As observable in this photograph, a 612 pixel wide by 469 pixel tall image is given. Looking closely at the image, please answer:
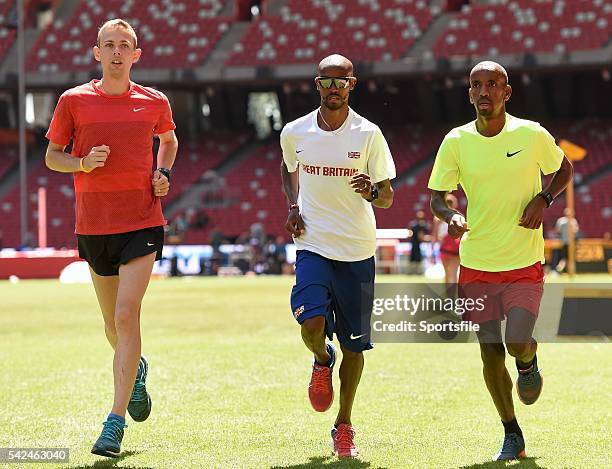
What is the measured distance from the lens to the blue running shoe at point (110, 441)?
608 cm

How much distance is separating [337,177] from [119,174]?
1.23 meters

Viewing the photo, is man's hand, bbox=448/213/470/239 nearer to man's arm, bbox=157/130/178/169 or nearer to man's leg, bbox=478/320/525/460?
man's leg, bbox=478/320/525/460

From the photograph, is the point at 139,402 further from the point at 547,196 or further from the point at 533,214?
the point at 547,196

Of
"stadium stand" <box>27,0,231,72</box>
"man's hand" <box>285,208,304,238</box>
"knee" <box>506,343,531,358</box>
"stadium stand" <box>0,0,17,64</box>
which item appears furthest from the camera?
"stadium stand" <box>0,0,17,64</box>

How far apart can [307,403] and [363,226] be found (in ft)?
8.21

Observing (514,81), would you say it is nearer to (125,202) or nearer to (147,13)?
(147,13)

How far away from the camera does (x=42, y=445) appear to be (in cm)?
700

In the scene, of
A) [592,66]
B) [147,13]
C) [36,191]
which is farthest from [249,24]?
[592,66]

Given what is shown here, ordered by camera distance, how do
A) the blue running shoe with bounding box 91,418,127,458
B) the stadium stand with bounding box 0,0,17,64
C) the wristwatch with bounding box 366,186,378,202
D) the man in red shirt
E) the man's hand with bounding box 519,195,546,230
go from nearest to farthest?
the blue running shoe with bounding box 91,418,127,458
the man's hand with bounding box 519,195,546,230
the man in red shirt
the wristwatch with bounding box 366,186,378,202
the stadium stand with bounding box 0,0,17,64

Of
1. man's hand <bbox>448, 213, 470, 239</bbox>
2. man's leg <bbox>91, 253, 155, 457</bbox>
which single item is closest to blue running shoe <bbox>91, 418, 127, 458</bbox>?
man's leg <bbox>91, 253, 155, 457</bbox>

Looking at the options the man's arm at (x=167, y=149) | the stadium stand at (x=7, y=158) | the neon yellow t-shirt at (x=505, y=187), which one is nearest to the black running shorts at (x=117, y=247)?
the man's arm at (x=167, y=149)

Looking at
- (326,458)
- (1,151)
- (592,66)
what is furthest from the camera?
(1,151)

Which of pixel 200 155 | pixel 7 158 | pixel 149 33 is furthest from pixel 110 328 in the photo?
pixel 7 158

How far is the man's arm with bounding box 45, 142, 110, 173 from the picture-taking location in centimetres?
642
